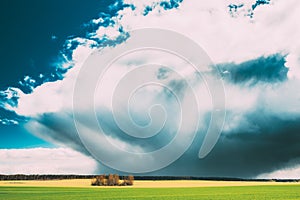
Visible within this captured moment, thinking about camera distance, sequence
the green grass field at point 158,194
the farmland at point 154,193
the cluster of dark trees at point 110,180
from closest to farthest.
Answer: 1. the green grass field at point 158,194
2. the farmland at point 154,193
3. the cluster of dark trees at point 110,180

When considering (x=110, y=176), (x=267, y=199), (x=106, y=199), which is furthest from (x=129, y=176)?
(x=267, y=199)

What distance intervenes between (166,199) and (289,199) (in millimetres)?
16722

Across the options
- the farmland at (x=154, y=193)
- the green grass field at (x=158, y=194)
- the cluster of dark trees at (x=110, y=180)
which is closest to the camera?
the green grass field at (x=158, y=194)

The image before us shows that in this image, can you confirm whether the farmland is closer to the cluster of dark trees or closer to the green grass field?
the green grass field

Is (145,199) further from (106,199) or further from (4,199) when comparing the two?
(4,199)

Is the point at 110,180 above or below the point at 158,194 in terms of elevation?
above

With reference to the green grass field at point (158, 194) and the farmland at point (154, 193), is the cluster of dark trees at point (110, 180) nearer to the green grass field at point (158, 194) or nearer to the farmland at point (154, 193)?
the farmland at point (154, 193)

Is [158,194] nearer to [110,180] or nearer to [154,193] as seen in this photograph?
[154,193]

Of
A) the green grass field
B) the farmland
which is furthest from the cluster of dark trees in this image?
the green grass field

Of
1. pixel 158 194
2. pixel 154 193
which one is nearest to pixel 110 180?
pixel 154 193

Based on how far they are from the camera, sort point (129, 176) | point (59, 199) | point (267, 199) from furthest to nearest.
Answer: point (129, 176), point (59, 199), point (267, 199)

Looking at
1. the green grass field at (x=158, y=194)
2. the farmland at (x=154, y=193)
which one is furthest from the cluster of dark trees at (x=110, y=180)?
the green grass field at (x=158, y=194)

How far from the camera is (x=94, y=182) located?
441 ft

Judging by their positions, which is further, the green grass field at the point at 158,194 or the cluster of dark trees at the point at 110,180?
the cluster of dark trees at the point at 110,180
